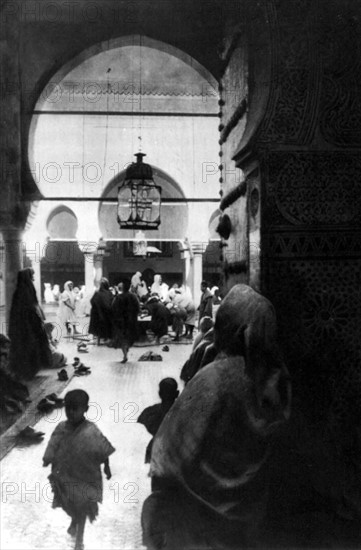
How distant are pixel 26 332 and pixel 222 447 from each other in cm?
580

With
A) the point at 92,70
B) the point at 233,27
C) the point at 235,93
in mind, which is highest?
the point at 92,70

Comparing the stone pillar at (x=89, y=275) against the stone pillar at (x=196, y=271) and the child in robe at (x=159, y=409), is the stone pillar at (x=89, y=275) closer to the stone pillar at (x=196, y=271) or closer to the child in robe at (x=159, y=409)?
the stone pillar at (x=196, y=271)

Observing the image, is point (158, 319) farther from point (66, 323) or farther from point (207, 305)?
point (66, 323)

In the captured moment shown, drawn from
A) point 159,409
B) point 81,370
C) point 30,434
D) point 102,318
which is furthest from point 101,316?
point 159,409

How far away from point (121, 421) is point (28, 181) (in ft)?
8.47

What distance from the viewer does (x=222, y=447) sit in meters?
2.23

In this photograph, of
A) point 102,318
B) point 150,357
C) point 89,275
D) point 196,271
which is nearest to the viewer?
point 150,357

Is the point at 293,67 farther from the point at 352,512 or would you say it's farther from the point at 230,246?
the point at 352,512

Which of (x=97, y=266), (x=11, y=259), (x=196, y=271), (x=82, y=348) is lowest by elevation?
(x=82, y=348)

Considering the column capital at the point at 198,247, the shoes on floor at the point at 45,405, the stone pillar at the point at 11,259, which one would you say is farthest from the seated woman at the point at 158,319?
the shoes on floor at the point at 45,405

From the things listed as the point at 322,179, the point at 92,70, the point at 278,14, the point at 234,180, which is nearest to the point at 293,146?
the point at 322,179

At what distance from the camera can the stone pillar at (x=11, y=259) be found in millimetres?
6785

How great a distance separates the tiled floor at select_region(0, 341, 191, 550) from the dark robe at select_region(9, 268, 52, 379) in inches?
41.8

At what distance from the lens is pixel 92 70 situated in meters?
12.2
